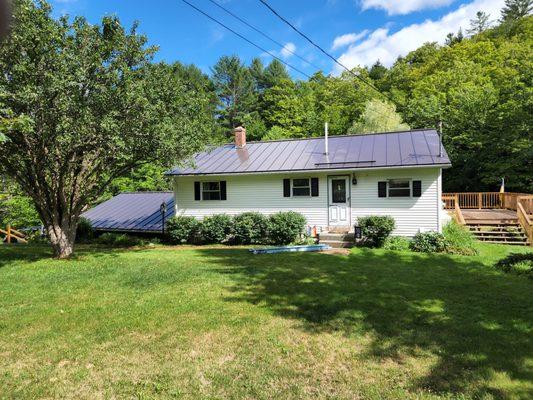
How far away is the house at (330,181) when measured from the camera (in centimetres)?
Answer: 1406

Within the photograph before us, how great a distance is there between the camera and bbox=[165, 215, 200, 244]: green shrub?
15.9 m

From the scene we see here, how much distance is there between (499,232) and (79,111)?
16.2 m

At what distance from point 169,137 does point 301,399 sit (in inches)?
347

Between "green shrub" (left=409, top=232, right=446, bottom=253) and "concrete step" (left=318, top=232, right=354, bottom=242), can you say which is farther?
"concrete step" (left=318, top=232, right=354, bottom=242)

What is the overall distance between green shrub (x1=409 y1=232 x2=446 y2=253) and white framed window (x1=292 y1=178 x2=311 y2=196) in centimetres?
478

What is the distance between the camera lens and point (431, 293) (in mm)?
7016

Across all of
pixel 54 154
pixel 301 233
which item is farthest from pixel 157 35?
pixel 301 233

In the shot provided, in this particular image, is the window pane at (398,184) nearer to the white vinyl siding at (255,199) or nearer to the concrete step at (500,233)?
the white vinyl siding at (255,199)

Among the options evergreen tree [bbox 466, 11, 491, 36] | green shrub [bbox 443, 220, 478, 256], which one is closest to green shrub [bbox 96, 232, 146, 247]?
green shrub [bbox 443, 220, 478, 256]

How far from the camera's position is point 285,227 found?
14.6m

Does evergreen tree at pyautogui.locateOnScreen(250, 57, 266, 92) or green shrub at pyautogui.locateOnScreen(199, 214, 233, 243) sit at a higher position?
evergreen tree at pyautogui.locateOnScreen(250, 57, 266, 92)

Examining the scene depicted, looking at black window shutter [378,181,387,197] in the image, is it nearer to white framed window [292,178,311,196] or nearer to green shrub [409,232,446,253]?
green shrub [409,232,446,253]

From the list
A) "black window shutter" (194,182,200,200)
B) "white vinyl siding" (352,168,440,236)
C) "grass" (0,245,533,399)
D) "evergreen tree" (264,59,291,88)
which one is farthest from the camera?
"evergreen tree" (264,59,291,88)

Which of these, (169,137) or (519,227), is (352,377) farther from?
(519,227)
